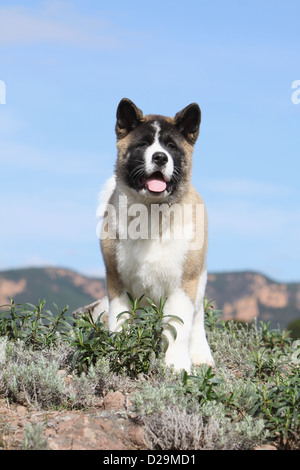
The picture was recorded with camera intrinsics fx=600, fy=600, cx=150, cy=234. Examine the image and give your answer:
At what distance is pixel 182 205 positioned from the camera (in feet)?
22.0

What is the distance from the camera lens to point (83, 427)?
4.87 metres

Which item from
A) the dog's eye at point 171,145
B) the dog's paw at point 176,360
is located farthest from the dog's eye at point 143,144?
the dog's paw at point 176,360

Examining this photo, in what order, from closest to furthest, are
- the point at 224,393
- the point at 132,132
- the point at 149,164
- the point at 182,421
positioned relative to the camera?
the point at 182,421 < the point at 224,393 < the point at 149,164 < the point at 132,132

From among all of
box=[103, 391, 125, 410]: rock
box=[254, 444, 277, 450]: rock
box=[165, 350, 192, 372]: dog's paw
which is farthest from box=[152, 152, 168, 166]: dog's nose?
box=[254, 444, 277, 450]: rock

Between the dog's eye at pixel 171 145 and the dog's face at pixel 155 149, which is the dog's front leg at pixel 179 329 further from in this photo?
the dog's eye at pixel 171 145

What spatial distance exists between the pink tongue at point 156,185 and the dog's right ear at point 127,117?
2.26ft

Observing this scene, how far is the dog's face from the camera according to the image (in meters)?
6.22

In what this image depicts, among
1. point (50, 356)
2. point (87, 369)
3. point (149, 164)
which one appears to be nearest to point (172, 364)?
point (87, 369)

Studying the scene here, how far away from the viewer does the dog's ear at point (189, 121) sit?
21.6ft

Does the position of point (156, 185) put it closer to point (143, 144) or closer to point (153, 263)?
point (143, 144)

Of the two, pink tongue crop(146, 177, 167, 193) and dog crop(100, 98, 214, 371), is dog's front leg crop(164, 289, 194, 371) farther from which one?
pink tongue crop(146, 177, 167, 193)

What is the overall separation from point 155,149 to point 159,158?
0.14m

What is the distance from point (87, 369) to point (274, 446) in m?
2.10

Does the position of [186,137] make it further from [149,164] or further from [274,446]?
[274,446]
